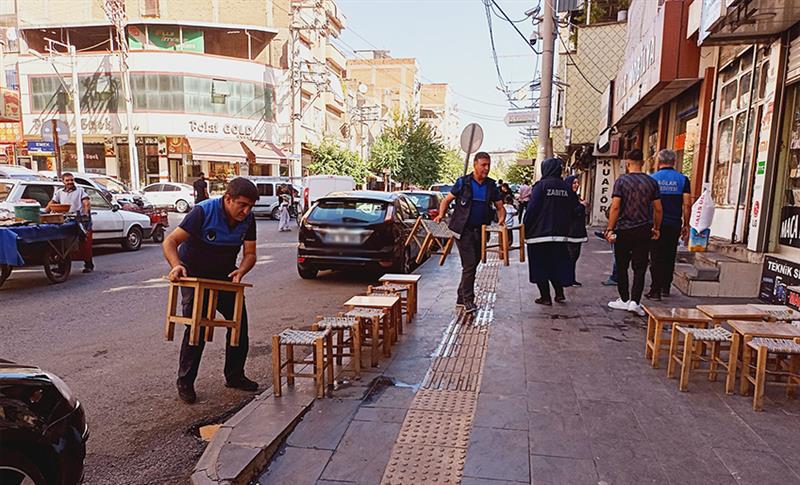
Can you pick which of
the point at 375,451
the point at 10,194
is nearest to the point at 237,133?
the point at 10,194

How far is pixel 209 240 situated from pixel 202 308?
532mm

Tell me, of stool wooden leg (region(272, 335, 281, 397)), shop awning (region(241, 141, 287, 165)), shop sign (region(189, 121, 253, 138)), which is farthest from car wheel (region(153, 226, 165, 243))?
shop sign (region(189, 121, 253, 138))

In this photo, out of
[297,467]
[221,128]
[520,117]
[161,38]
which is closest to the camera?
[297,467]

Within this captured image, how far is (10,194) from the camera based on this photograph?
10125 millimetres

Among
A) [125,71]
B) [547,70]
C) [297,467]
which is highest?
[125,71]

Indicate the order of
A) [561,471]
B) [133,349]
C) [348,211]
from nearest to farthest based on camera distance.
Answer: [561,471] → [133,349] → [348,211]

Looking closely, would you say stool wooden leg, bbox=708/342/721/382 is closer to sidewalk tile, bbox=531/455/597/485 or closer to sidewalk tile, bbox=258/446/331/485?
sidewalk tile, bbox=531/455/597/485

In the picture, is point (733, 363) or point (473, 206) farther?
point (473, 206)

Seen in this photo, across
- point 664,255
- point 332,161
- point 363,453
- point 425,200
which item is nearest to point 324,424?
point 363,453

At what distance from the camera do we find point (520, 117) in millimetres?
28297

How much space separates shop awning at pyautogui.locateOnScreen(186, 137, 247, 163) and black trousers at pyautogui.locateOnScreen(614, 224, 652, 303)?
3051 centimetres

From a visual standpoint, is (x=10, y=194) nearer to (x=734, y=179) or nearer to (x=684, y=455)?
(x=684, y=455)

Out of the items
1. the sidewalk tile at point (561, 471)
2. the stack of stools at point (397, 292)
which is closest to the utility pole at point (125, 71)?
the stack of stools at point (397, 292)

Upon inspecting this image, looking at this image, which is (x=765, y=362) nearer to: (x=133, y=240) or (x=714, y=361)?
(x=714, y=361)
